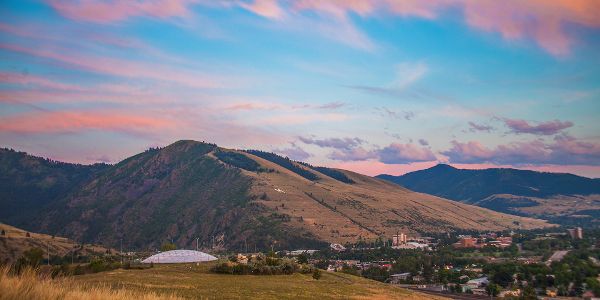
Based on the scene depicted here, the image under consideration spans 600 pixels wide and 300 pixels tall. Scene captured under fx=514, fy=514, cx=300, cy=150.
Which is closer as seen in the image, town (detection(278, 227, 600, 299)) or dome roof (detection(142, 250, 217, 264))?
dome roof (detection(142, 250, 217, 264))

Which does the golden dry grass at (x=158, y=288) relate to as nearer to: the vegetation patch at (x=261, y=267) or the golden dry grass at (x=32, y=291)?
the golden dry grass at (x=32, y=291)

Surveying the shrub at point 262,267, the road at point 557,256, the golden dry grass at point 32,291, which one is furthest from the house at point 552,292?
the golden dry grass at point 32,291

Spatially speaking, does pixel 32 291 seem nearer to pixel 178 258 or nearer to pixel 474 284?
pixel 178 258

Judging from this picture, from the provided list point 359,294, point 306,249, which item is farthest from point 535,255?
point 359,294

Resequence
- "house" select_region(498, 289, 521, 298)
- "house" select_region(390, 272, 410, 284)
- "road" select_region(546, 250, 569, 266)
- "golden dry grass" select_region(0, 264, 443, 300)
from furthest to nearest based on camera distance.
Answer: "road" select_region(546, 250, 569, 266) < "house" select_region(390, 272, 410, 284) < "house" select_region(498, 289, 521, 298) < "golden dry grass" select_region(0, 264, 443, 300)

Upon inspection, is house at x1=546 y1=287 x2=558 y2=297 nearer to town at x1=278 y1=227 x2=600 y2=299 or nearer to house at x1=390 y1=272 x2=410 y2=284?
town at x1=278 y1=227 x2=600 y2=299

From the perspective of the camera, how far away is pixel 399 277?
425 feet

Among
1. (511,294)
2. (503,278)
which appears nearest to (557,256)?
(503,278)

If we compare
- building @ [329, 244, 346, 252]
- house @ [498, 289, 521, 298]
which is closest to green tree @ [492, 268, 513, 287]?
house @ [498, 289, 521, 298]

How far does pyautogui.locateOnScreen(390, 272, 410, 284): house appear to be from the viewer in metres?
124

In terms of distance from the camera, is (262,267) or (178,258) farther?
(178,258)

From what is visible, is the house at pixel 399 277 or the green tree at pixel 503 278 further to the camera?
the house at pixel 399 277

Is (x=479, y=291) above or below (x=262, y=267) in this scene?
below

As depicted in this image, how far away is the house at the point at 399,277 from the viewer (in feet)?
408
